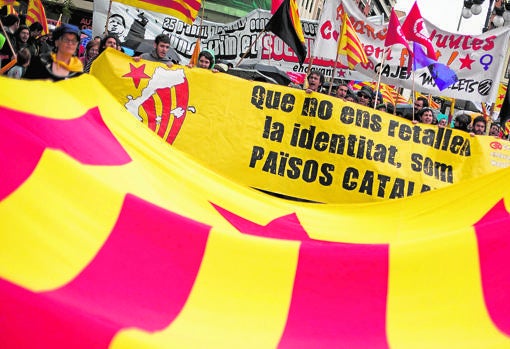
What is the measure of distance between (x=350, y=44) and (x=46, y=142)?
19.9 ft

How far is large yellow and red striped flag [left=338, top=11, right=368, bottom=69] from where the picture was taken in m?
8.55

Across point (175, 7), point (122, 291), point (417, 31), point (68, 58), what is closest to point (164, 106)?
point (68, 58)

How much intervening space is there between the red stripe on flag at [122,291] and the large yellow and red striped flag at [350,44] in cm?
590

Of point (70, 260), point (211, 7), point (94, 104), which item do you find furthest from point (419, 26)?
point (211, 7)

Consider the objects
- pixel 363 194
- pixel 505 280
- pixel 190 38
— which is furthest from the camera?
pixel 190 38

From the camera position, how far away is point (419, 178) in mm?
6055

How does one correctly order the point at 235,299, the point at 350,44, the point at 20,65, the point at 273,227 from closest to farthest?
the point at 235,299
the point at 273,227
the point at 20,65
the point at 350,44

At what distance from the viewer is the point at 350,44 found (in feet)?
28.1

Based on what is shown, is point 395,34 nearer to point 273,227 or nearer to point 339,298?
point 273,227

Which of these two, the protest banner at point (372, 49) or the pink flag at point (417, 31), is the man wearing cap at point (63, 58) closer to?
the protest banner at point (372, 49)

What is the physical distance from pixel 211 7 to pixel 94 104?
2840cm

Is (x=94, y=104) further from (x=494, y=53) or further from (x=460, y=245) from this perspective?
(x=494, y=53)

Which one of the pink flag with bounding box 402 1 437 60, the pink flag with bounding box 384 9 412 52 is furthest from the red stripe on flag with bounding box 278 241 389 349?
the pink flag with bounding box 402 1 437 60

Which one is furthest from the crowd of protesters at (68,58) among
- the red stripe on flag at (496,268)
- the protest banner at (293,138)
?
the red stripe on flag at (496,268)
